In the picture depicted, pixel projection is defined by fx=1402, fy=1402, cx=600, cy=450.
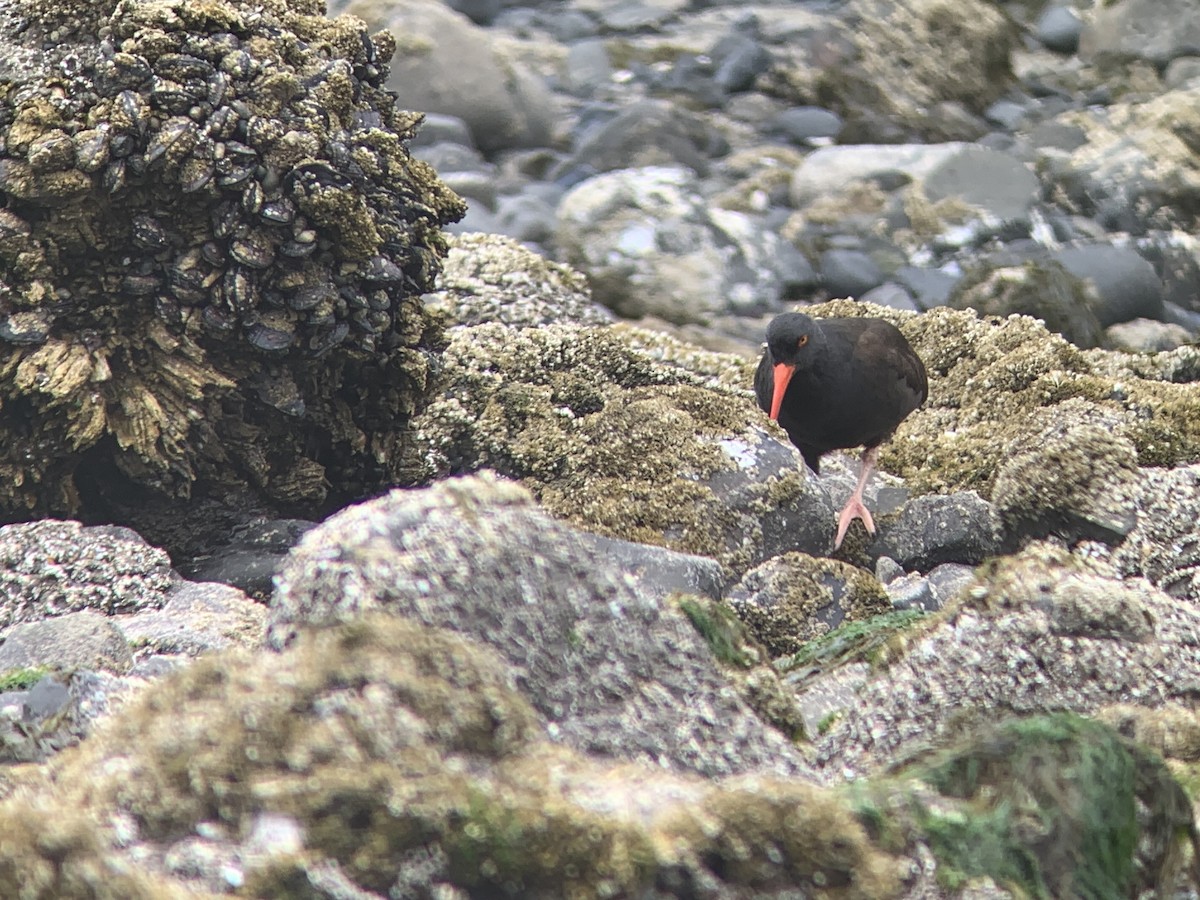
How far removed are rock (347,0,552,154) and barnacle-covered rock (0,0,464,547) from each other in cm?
995

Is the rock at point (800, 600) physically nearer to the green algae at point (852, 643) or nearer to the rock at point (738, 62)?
the green algae at point (852, 643)

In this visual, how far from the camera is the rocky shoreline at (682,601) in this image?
2.60 metres

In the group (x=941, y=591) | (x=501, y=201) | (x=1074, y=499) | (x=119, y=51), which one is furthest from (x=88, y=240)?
(x=501, y=201)

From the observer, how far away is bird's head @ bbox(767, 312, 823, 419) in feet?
24.5

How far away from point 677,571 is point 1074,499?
179cm

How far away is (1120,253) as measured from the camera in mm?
12688

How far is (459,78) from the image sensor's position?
16.3 metres

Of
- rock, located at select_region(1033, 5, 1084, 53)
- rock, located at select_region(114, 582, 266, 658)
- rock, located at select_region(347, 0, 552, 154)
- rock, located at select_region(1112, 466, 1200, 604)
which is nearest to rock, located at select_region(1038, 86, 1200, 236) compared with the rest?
rock, located at select_region(1033, 5, 1084, 53)

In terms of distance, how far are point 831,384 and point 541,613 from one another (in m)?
4.56

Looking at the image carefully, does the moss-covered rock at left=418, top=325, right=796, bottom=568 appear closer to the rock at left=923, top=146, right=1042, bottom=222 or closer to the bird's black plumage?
the bird's black plumage

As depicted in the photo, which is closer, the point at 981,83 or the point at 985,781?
the point at 985,781

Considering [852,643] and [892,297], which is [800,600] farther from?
[892,297]

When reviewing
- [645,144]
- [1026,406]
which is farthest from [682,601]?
[645,144]

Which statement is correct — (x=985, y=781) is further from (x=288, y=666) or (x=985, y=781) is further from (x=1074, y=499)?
(x=1074, y=499)
